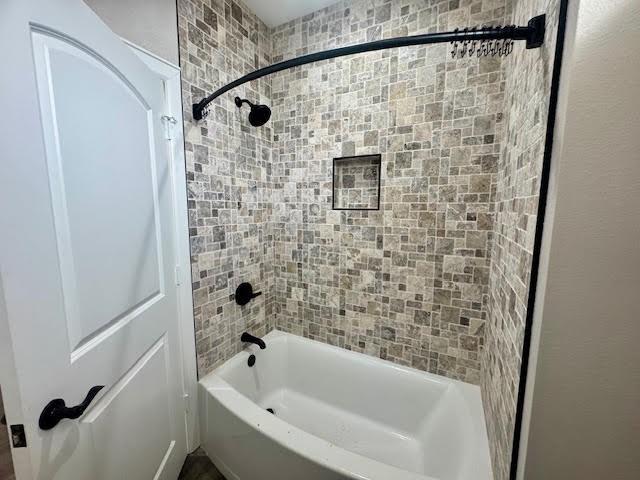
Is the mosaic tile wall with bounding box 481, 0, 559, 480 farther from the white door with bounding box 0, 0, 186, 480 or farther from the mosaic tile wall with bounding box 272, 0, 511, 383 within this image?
the white door with bounding box 0, 0, 186, 480

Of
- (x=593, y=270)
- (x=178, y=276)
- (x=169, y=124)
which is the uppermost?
(x=169, y=124)

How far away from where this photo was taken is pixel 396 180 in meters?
1.43

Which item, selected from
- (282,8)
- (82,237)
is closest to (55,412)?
(82,237)

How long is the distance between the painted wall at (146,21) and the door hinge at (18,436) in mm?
1286

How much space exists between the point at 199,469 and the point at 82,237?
147cm

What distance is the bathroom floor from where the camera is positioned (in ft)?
4.26

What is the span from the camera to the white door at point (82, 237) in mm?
508

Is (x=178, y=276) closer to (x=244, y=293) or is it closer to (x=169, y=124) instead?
(x=244, y=293)

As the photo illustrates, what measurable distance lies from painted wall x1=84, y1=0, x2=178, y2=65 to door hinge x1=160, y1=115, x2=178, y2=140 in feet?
0.89

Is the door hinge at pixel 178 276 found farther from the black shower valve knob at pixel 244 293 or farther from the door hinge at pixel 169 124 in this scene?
the door hinge at pixel 169 124

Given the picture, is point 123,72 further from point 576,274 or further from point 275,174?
point 576,274

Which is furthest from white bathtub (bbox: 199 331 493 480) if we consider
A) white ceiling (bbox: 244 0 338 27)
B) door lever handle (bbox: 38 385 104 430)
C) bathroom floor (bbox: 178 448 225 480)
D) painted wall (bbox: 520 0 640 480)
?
white ceiling (bbox: 244 0 338 27)

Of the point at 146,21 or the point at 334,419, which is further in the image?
the point at 334,419

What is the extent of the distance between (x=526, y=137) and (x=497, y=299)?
2.17 feet
